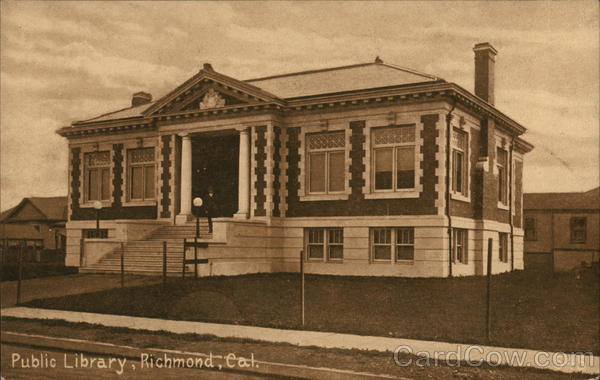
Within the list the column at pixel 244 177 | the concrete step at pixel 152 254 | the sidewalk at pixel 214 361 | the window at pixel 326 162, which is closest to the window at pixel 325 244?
the window at pixel 326 162

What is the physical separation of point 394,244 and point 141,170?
30.3 feet

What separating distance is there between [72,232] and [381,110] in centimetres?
1121

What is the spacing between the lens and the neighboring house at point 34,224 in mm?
10523

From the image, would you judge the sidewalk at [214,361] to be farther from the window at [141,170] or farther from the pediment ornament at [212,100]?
the window at [141,170]

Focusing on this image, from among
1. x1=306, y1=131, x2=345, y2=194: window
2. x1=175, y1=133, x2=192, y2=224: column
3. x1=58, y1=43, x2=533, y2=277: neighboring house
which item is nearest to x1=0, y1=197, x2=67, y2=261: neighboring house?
x1=58, y1=43, x2=533, y2=277: neighboring house

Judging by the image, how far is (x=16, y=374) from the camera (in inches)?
310

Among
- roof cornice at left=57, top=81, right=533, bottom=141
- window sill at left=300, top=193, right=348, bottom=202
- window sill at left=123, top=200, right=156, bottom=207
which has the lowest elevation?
window sill at left=123, top=200, right=156, bottom=207

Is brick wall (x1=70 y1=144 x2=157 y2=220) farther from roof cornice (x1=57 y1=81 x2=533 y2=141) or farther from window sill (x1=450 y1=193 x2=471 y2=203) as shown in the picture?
window sill (x1=450 y1=193 x2=471 y2=203)

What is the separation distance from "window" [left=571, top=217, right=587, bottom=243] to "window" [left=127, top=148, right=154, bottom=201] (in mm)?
13858

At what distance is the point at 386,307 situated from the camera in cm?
1227

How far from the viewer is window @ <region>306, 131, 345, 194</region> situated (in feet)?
69.7

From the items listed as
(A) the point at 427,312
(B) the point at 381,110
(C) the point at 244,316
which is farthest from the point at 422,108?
(C) the point at 244,316

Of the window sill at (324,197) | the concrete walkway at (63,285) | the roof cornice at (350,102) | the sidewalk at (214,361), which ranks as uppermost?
the roof cornice at (350,102)

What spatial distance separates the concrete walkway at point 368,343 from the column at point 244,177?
→ 9.96m
